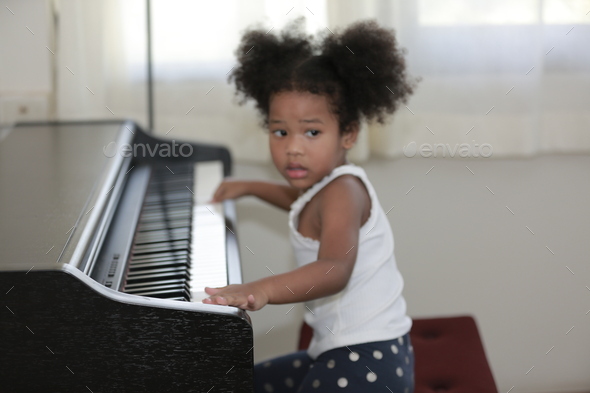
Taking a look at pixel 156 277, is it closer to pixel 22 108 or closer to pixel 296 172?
pixel 296 172

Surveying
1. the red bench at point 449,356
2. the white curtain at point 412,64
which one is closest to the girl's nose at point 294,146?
the red bench at point 449,356

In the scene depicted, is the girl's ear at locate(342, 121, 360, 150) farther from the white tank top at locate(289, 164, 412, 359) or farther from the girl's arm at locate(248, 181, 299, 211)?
the girl's arm at locate(248, 181, 299, 211)

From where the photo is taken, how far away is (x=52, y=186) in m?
1.34

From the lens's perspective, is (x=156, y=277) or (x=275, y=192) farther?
(x=275, y=192)

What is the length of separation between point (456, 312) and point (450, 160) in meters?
0.53

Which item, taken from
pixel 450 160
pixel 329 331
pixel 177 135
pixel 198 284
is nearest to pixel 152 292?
pixel 198 284

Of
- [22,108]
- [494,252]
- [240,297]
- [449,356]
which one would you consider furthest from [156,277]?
[494,252]

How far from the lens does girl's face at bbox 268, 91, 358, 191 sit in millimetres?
1349

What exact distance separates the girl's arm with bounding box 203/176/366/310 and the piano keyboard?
0.39ft

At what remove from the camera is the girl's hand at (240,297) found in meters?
0.97

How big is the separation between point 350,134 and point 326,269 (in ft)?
1.30

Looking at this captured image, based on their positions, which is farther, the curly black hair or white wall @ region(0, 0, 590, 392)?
white wall @ region(0, 0, 590, 392)

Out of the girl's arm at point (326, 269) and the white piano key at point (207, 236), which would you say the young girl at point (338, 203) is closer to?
the girl's arm at point (326, 269)

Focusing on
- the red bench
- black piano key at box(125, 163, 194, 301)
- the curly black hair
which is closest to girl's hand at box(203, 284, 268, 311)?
black piano key at box(125, 163, 194, 301)
